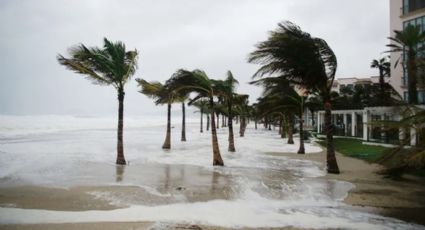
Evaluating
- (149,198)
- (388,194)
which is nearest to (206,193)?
(149,198)

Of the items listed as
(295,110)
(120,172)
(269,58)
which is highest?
(269,58)

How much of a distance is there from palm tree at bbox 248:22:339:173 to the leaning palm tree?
226 inches

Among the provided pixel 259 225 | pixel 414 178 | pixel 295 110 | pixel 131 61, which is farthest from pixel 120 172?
pixel 295 110

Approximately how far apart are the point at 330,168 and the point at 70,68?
11673 mm

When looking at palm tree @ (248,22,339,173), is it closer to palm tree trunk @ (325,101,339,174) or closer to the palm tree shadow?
palm tree trunk @ (325,101,339,174)

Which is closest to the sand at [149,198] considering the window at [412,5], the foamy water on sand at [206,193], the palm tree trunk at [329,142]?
the foamy water on sand at [206,193]

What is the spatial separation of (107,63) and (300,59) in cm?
802

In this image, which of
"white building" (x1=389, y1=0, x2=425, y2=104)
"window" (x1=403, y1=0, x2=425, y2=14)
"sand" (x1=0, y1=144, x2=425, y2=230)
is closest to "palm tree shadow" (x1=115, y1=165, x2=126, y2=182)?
"sand" (x1=0, y1=144, x2=425, y2=230)

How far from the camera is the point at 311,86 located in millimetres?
13969

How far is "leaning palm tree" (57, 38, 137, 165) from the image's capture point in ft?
47.9

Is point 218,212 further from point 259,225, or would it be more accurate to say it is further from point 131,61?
point 131,61

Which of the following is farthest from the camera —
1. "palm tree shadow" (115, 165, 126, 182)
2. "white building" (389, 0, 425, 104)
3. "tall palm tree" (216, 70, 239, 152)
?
"white building" (389, 0, 425, 104)

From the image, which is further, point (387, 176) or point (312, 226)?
point (387, 176)

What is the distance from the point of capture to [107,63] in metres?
14.9
